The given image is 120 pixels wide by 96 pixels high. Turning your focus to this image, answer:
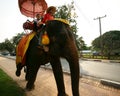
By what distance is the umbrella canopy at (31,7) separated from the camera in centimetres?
832

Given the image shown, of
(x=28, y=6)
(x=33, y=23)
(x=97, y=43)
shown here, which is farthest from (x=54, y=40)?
(x=97, y=43)

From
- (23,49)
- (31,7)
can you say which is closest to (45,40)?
(23,49)

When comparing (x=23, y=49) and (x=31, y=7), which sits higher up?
(x=31, y=7)

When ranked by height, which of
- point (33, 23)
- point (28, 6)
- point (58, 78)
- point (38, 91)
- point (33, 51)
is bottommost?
point (38, 91)

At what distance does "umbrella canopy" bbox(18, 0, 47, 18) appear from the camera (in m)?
8.32

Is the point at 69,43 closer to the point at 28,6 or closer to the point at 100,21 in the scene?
the point at 28,6

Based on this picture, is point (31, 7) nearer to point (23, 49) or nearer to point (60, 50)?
point (23, 49)

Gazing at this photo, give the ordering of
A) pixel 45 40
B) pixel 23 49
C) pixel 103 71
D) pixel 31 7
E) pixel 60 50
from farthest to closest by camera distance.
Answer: pixel 103 71
pixel 31 7
pixel 23 49
pixel 45 40
pixel 60 50

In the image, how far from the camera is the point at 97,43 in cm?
5619

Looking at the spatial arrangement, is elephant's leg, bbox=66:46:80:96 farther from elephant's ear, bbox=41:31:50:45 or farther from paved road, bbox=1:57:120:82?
paved road, bbox=1:57:120:82

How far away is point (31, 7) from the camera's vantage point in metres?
8.49

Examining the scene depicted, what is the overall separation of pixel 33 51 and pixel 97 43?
165ft

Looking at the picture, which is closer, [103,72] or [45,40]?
[45,40]

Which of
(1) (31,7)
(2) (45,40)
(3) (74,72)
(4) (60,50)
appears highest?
(1) (31,7)
